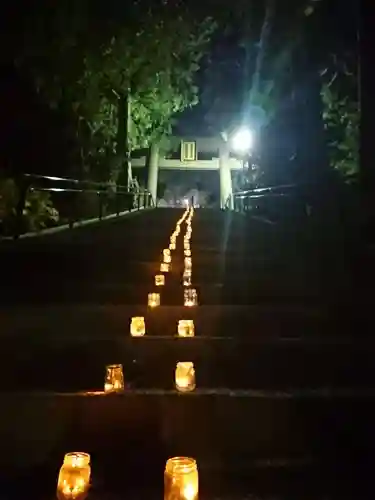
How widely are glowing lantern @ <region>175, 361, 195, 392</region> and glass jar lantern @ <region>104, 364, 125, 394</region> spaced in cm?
21

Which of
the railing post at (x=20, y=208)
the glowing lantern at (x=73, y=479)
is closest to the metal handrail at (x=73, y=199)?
the railing post at (x=20, y=208)

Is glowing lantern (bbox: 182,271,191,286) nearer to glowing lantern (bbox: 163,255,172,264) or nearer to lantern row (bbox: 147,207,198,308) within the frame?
lantern row (bbox: 147,207,198,308)

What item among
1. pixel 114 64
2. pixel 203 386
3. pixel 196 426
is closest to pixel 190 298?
pixel 203 386

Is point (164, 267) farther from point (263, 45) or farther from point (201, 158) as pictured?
point (201, 158)

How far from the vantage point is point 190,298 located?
4.62m

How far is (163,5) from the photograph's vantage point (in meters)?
17.1

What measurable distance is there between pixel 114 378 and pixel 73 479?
848 mm

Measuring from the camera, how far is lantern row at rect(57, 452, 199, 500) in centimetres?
211

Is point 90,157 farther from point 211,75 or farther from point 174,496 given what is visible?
point 174,496

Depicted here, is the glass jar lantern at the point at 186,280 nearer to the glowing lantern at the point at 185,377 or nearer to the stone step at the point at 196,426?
the glowing lantern at the point at 185,377

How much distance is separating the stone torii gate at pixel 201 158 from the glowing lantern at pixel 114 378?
3741cm

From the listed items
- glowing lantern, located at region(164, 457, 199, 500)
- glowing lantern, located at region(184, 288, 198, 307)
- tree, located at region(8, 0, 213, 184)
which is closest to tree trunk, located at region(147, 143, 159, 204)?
tree, located at region(8, 0, 213, 184)

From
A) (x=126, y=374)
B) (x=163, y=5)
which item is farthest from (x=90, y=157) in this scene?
(x=126, y=374)

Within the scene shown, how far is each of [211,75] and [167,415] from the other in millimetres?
26056
